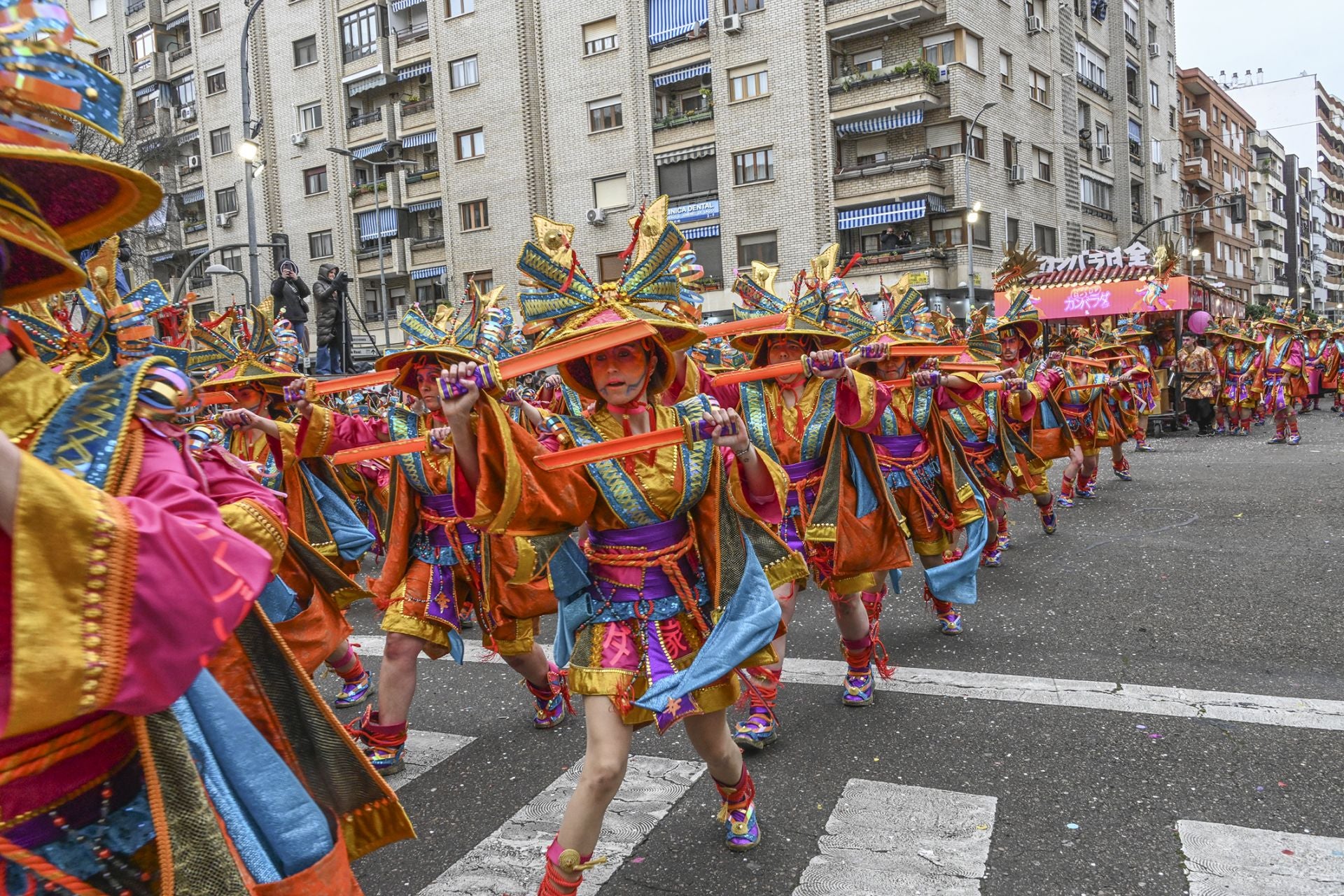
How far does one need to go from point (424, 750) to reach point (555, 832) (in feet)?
4.11

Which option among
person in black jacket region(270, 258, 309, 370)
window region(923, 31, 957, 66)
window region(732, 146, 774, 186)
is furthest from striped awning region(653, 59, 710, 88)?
person in black jacket region(270, 258, 309, 370)

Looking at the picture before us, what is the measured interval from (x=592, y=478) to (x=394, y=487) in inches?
81.3

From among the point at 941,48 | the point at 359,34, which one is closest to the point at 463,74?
the point at 359,34

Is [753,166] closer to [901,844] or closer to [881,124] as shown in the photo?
[881,124]

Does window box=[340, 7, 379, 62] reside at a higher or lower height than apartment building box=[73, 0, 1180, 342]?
higher

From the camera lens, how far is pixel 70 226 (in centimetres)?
158

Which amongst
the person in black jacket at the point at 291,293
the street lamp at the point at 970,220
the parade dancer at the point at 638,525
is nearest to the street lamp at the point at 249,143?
the person in black jacket at the point at 291,293

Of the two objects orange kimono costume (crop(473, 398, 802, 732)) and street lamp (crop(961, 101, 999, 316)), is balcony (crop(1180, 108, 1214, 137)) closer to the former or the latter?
street lamp (crop(961, 101, 999, 316))

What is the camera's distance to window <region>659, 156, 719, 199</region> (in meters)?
29.9

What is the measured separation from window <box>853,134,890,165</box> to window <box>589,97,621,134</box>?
756 centimetres

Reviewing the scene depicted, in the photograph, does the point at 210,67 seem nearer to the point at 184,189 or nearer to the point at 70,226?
the point at 184,189

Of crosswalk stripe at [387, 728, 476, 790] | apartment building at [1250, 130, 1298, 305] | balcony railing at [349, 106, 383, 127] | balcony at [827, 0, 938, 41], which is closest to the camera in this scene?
crosswalk stripe at [387, 728, 476, 790]

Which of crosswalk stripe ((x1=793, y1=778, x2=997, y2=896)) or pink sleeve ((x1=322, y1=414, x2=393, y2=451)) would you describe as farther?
pink sleeve ((x1=322, y1=414, x2=393, y2=451))

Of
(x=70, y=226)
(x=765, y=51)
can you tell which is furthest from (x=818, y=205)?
(x=70, y=226)
